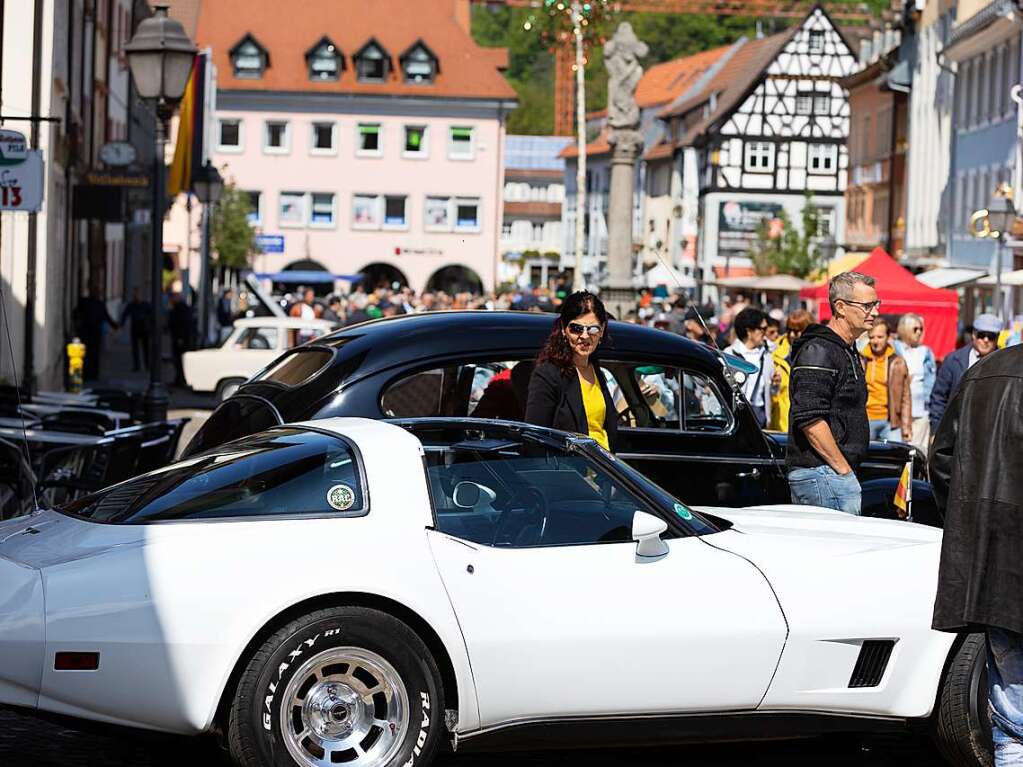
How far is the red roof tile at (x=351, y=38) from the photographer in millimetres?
80750

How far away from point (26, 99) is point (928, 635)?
1850 centimetres

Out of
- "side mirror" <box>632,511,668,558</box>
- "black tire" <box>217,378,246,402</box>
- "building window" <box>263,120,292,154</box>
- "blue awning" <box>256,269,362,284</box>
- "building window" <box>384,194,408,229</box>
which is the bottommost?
"black tire" <box>217,378,246,402</box>

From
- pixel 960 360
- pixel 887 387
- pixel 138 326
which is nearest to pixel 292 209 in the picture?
pixel 138 326

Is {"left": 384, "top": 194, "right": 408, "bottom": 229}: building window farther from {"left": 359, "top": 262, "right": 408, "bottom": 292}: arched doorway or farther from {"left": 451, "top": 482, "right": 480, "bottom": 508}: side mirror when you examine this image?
{"left": 451, "top": 482, "right": 480, "bottom": 508}: side mirror

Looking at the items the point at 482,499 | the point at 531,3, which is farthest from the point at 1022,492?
the point at 531,3

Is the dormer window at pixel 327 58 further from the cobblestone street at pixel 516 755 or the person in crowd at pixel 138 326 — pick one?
the cobblestone street at pixel 516 755

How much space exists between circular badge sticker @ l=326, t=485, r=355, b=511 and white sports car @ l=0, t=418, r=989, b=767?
2cm

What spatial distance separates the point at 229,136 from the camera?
A: 3246 inches

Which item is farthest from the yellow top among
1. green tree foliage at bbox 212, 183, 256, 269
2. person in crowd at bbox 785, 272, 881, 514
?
green tree foliage at bbox 212, 183, 256, 269

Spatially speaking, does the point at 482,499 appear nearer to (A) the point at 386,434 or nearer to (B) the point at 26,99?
(A) the point at 386,434

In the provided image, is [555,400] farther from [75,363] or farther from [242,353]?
[242,353]

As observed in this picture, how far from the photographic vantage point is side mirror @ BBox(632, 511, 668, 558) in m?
6.39

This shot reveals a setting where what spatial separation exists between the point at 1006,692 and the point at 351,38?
79.7m

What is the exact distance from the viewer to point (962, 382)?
5258 mm
